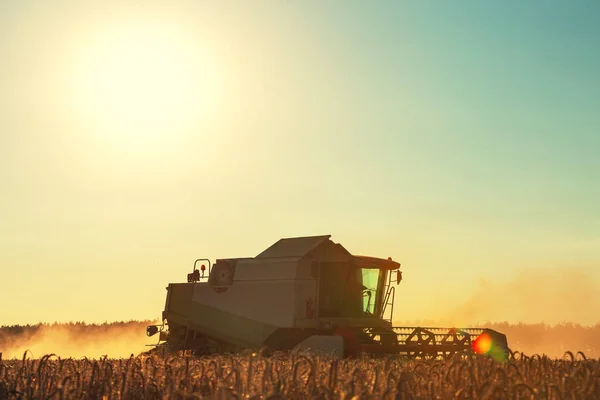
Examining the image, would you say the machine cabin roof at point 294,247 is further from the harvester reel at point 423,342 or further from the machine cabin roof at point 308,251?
the harvester reel at point 423,342

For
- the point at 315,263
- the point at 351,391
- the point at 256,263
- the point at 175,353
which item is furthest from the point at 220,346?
the point at 351,391

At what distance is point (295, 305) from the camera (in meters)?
21.0

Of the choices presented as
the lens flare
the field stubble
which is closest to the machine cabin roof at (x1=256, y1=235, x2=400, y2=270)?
the lens flare

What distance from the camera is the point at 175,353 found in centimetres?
2350

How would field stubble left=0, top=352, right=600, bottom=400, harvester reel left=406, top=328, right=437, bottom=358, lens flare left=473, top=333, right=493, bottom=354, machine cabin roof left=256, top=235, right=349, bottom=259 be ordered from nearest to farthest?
field stubble left=0, top=352, right=600, bottom=400 < harvester reel left=406, top=328, right=437, bottom=358 < lens flare left=473, top=333, right=493, bottom=354 < machine cabin roof left=256, top=235, right=349, bottom=259

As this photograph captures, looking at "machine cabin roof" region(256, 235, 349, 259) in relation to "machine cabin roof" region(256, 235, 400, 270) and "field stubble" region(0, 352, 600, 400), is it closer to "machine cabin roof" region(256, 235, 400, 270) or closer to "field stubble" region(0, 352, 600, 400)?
"machine cabin roof" region(256, 235, 400, 270)

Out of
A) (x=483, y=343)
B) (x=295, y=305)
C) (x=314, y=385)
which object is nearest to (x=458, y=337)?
(x=483, y=343)

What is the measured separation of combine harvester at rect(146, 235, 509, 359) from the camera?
20.4 metres

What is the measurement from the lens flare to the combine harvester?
1.1 inches

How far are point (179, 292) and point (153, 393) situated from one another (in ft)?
62.4

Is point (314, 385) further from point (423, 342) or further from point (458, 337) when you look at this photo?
point (458, 337)

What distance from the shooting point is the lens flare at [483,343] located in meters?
20.3

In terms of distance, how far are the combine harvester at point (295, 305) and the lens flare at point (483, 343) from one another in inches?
1.1

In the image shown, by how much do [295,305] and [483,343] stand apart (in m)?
5.55
